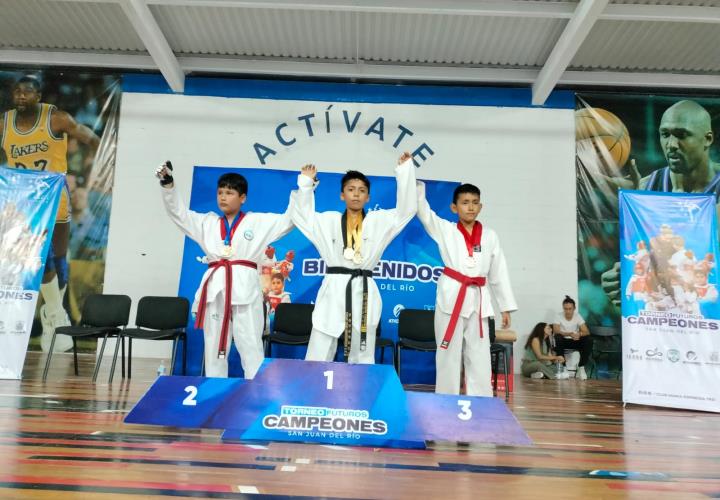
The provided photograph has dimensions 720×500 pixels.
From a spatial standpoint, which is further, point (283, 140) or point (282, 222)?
point (283, 140)

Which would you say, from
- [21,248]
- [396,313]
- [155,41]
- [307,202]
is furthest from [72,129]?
[307,202]

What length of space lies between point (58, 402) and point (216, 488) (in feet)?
7.52

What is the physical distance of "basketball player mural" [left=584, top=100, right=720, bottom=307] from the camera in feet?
26.2

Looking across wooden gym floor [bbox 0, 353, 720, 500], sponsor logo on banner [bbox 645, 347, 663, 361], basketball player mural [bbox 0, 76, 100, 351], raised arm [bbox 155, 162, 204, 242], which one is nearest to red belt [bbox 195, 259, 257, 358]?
raised arm [bbox 155, 162, 204, 242]

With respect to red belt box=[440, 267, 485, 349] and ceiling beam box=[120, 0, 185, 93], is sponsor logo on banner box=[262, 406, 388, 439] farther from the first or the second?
ceiling beam box=[120, 0, 185, 93]

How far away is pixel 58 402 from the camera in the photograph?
138 inches

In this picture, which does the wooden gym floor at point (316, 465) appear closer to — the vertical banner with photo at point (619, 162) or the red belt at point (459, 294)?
the red belt at point (459, 294)

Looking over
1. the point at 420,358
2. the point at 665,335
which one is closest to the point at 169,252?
the point at 420,358

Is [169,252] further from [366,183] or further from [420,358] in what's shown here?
[366,183]

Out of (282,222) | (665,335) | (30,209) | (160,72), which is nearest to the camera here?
(282,222)

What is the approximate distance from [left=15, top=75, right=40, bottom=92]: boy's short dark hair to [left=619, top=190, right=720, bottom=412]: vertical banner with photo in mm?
7630

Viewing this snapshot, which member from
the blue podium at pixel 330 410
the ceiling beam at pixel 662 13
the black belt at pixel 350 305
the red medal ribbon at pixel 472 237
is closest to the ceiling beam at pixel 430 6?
the ceiling beam at pixel 662 13

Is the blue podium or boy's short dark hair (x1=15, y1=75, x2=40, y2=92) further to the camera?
boy's short dark hair (x1=15, y1=75, x2=40, y2=92)

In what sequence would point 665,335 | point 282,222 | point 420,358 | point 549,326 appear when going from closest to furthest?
point 282,222 → point 665,335 → point 420,358 → point 549,326
